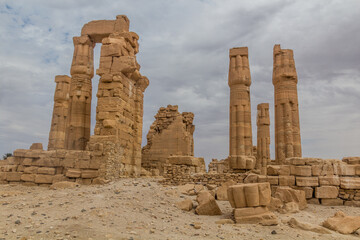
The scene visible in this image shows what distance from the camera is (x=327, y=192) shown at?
9281 mm

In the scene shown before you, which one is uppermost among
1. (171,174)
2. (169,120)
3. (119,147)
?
(169,120)

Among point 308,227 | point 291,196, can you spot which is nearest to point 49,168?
point 291,196

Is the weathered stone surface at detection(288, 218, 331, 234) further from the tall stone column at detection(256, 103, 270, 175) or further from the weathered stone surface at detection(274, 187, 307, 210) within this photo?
the tall stone column at detection(256, 103, 270, 175)

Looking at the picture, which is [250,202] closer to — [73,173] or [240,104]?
[73,173]

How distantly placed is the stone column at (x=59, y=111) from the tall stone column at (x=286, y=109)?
14986mm

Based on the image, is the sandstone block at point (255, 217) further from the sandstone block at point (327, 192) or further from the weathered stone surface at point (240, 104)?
the weathered stone surface at point (240, 104)

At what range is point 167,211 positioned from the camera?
7.30 meters

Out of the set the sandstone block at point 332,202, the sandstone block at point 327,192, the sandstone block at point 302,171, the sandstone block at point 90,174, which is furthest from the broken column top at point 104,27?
the sandstone block at point 332,202

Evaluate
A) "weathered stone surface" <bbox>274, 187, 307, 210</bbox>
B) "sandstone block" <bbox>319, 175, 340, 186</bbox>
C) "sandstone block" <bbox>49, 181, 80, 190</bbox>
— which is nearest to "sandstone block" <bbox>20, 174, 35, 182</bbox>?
"sandstone block" <bbox>49, 181, 80, 190</bbox>

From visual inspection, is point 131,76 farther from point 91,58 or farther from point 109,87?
point 91,58

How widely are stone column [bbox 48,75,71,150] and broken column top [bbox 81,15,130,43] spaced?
264 inches

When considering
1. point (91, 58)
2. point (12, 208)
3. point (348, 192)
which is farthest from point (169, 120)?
point (12, 208)

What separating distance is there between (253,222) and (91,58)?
12.8 meters

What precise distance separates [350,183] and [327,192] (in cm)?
79
